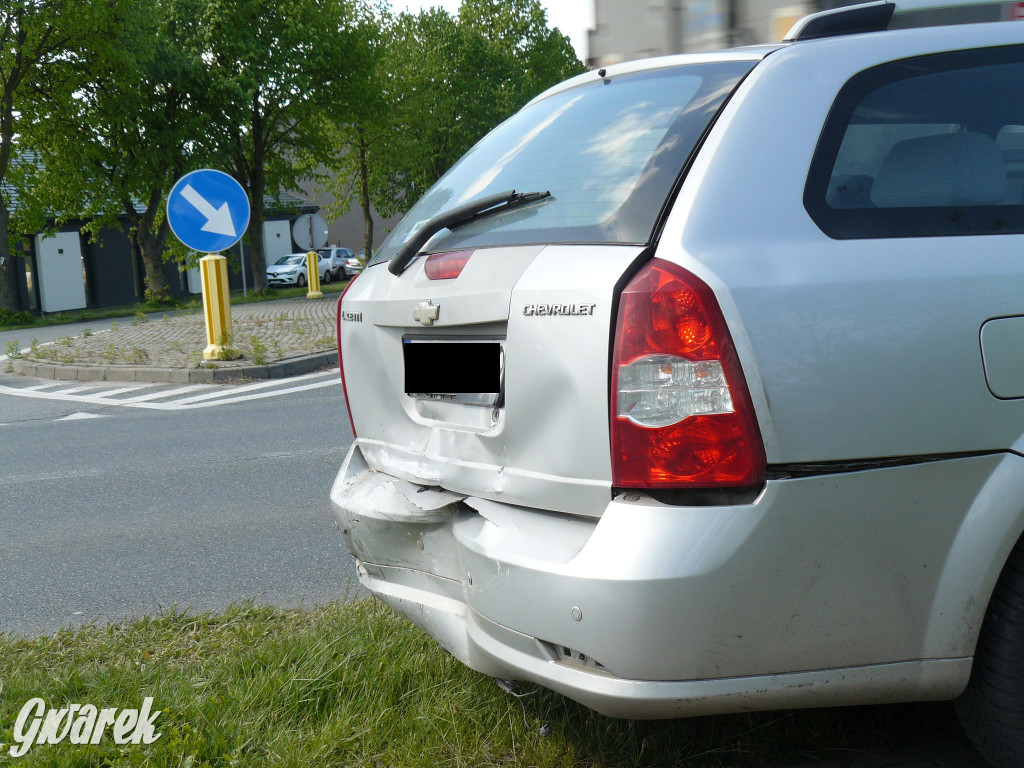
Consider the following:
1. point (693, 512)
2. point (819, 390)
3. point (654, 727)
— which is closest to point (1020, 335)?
point (819, 390)

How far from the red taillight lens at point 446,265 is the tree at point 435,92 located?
38613 mm

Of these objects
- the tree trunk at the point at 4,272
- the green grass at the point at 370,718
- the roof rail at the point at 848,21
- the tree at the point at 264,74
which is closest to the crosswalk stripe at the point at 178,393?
the green grass at the point at 370,718

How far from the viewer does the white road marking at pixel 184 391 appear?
33.2ft

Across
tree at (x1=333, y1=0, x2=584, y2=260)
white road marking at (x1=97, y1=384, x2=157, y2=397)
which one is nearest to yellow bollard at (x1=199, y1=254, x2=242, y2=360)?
white road marking at (x1=97, y1=384, x2=157, y2=397)

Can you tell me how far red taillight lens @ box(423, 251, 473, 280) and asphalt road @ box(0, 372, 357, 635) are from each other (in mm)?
1791

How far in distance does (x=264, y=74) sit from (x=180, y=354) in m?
22.2

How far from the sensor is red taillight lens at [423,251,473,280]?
2.63m

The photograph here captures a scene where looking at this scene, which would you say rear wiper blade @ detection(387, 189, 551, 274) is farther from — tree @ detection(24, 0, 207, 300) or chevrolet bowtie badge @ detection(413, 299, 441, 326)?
tree @ detection(24, 0, 207, 300)

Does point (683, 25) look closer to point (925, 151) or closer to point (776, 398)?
point (925, 151)

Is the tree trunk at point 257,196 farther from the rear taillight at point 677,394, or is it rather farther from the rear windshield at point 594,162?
the rear taillight at point 677,394

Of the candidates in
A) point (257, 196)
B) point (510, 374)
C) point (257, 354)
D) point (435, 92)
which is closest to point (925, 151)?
point (510, 374)

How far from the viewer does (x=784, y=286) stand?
2.11 meters

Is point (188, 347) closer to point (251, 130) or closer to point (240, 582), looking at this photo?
point (240, 582)

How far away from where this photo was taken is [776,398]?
2.08 meters
